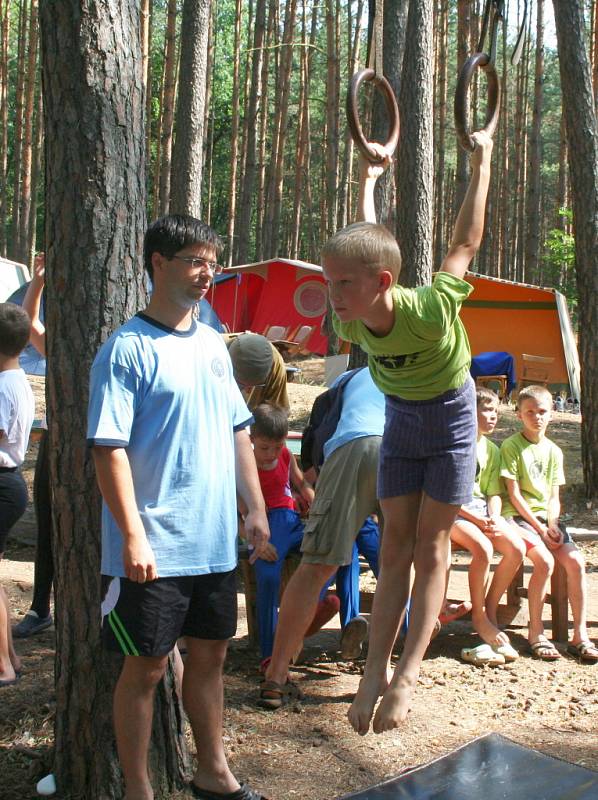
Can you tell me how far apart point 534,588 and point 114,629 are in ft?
9.98

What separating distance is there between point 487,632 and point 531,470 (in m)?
0.99

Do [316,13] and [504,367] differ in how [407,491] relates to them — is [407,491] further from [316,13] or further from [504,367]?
[316,13]

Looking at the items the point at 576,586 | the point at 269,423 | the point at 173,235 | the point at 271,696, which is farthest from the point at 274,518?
the point at 173,235

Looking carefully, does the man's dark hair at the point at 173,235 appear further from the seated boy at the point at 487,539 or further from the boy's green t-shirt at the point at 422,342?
the seated boy at the point at 487,539

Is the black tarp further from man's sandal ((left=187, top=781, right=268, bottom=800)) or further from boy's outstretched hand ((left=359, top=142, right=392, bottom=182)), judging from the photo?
boy's outstretched hand ((left=359, top=142, right=392, bottom=182))

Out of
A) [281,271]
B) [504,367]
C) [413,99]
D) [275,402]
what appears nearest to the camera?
[275,402]

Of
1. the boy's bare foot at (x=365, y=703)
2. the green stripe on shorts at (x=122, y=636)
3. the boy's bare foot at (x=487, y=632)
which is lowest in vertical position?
the boy's bare foot at (x=487, y=632)

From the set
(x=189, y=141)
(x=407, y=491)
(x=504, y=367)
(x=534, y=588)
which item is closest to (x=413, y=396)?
(x=407, y=491)

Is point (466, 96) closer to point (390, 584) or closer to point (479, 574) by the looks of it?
point (390, 584)

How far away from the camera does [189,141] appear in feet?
31.3

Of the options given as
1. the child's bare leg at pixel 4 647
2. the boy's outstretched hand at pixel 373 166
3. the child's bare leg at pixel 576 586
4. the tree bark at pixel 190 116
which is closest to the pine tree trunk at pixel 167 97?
the tree bark at pixel 190 116

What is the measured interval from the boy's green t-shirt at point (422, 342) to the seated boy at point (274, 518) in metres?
1.46

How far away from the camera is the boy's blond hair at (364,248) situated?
111 inches

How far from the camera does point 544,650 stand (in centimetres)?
504
